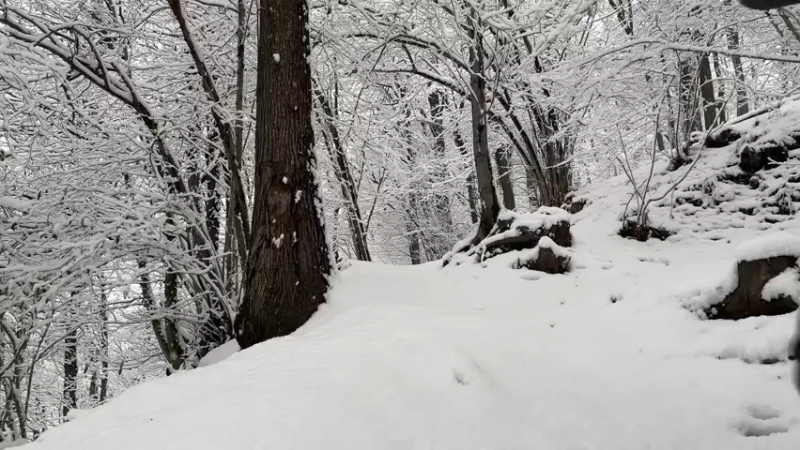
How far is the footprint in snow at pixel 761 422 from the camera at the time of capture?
2.12 m

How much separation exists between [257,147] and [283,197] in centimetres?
58

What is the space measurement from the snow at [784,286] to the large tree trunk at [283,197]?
11.3ft

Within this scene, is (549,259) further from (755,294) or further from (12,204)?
(12,204)

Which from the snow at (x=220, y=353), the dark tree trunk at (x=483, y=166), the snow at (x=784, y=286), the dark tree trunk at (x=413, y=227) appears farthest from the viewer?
the dark tree trunk at (x=413, y=227)

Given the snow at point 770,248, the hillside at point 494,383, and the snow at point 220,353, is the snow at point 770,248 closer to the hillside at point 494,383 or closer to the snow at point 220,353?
the hillside at point 494,383

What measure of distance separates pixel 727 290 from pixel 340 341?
2686mm

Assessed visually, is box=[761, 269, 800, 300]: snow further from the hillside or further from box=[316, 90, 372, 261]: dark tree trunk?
box=[316, 90, 372, 261]: dark tree trunk

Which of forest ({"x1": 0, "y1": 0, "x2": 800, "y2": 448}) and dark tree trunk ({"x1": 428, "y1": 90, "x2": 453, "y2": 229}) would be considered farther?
dark tree trunk ({"x1": 428, "y1": 90, "x2": 453, "y2": 229})

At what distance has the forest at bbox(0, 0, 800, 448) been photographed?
4.63 meters

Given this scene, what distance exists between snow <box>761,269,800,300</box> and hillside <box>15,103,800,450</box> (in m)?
0.17

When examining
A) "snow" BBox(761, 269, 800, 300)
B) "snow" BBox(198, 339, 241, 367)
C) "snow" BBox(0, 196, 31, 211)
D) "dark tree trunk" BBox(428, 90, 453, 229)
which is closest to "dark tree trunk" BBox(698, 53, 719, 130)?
"snow" BBox(761, 269, 800, 300)

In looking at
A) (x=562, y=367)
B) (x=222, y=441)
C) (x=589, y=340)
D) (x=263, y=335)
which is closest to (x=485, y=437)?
(x=562, y=367)

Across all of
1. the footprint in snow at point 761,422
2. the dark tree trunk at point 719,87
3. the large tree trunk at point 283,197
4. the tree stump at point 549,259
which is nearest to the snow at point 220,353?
the large tree trunk at point 283,197

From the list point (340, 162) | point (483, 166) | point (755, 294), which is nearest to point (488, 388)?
point (755, 294)
